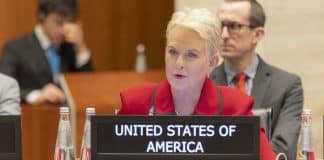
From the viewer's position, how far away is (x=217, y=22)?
338 cm

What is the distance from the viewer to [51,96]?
6.32 metres

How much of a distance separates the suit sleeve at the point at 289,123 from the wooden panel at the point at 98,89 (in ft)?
6.34

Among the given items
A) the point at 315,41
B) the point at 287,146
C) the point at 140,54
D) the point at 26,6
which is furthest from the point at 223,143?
the point at 26,6

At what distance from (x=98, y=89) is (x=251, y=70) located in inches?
80.8

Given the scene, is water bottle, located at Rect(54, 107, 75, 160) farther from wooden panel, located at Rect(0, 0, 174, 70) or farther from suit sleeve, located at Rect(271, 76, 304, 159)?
wooden panel, located at Rect(0, 0, 174, 70)

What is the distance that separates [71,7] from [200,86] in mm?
3568

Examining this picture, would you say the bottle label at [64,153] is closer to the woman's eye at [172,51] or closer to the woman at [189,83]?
the woman at [189,83]

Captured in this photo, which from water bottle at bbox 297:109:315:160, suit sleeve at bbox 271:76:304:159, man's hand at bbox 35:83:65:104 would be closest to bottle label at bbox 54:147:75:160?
water bottle at bbox 297:109:315:160

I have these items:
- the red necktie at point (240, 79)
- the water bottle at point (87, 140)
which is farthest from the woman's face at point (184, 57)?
the red necktie at point (240, 79)

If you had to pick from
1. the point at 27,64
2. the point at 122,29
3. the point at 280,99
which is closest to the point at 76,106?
the point at 27,64

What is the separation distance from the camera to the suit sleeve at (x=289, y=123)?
166 inches

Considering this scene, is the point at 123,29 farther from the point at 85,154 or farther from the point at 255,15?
the point at 85,154

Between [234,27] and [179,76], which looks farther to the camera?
[234,27]

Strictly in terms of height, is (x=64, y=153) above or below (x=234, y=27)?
below
